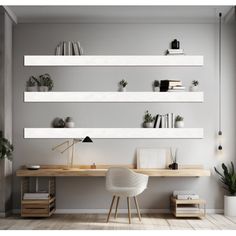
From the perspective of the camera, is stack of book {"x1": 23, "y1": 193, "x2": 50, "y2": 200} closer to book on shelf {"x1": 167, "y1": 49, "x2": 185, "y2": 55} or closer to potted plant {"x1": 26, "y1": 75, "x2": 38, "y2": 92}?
potted plant {"x1": 26, "y1": 75, "x2": 38, "y2": 92}

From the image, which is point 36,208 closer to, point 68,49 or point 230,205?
point 68,49

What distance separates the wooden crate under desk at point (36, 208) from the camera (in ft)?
23.2

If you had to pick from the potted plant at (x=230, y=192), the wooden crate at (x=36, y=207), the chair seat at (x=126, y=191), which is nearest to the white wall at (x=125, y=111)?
the potted plant at (x=230, y=192)

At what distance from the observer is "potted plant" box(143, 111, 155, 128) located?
7.60m

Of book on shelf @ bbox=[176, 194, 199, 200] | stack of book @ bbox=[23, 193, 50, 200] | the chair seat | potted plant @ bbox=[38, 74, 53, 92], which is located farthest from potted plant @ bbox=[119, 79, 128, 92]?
stack of book @ bbox=[23, 193, 50, 200]

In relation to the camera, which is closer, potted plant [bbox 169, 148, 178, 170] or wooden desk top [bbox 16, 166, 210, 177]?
wooden desk top [bbox 16, 166, 210, 177]

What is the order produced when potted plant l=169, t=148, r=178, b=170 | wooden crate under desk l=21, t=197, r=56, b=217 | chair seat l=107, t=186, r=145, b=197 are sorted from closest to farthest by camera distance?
1. chair seat l=107, t=186, r=145, b=197
2. wooden crate under desk l=21, t=197, r=56, b=217
3. potted plant l=169, t=148, r=178, b=170

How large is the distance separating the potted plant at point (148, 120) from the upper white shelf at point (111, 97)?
0.72ft

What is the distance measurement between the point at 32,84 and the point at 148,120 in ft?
5.76

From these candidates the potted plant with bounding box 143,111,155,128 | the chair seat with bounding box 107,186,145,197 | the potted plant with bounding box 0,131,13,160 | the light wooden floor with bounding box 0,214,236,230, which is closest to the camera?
the light wooden floor with bounding box 0,214,236,230

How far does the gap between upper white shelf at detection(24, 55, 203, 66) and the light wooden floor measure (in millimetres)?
2183

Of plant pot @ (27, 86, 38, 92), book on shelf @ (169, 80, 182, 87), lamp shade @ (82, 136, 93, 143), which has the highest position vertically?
book on shelf @ (169, 80, 182, 87)

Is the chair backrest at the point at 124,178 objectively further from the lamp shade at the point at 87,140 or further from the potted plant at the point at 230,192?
the potted plant at the point at 230,192

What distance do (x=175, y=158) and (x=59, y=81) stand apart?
6.64 feet
